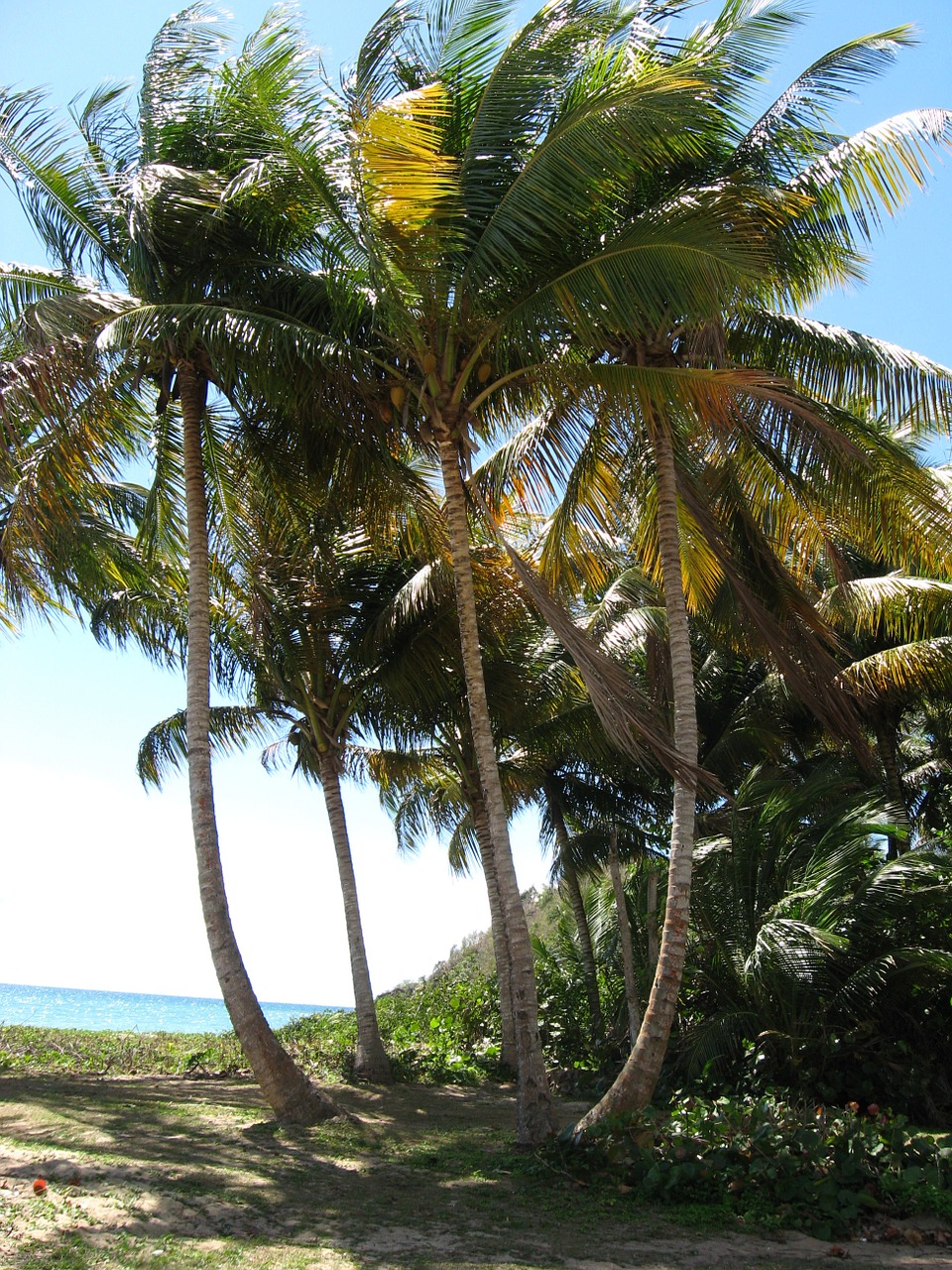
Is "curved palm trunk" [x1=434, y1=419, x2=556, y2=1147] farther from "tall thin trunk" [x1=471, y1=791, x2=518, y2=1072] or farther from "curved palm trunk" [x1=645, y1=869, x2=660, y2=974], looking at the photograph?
"tall thin trunk" [x1=471, y1=791, x2=518, y2=1072]

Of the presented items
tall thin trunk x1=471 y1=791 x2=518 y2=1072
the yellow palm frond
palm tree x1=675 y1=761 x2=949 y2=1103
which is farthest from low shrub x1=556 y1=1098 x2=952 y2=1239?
the yellow palm frond

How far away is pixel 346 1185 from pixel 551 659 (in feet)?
27.9

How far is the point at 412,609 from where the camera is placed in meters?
12.6

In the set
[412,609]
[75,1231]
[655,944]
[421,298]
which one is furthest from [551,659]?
[75,1231]

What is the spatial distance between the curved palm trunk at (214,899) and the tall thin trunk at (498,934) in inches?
209

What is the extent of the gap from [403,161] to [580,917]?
12.8m

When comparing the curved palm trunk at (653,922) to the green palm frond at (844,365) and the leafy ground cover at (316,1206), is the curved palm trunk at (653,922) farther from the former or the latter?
the green palm frond at (844,365)

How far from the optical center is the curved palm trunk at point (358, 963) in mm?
13312

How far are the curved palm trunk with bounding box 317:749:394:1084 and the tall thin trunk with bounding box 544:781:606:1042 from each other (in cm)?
398

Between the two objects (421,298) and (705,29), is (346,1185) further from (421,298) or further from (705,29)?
(705,29)

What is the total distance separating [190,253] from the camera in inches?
402

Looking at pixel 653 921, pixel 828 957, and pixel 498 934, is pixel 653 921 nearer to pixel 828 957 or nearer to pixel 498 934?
pixel 498 934

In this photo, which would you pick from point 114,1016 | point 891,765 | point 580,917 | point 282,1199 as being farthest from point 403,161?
point 114,1016

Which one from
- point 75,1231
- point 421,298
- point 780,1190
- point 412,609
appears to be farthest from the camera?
point 412,609
